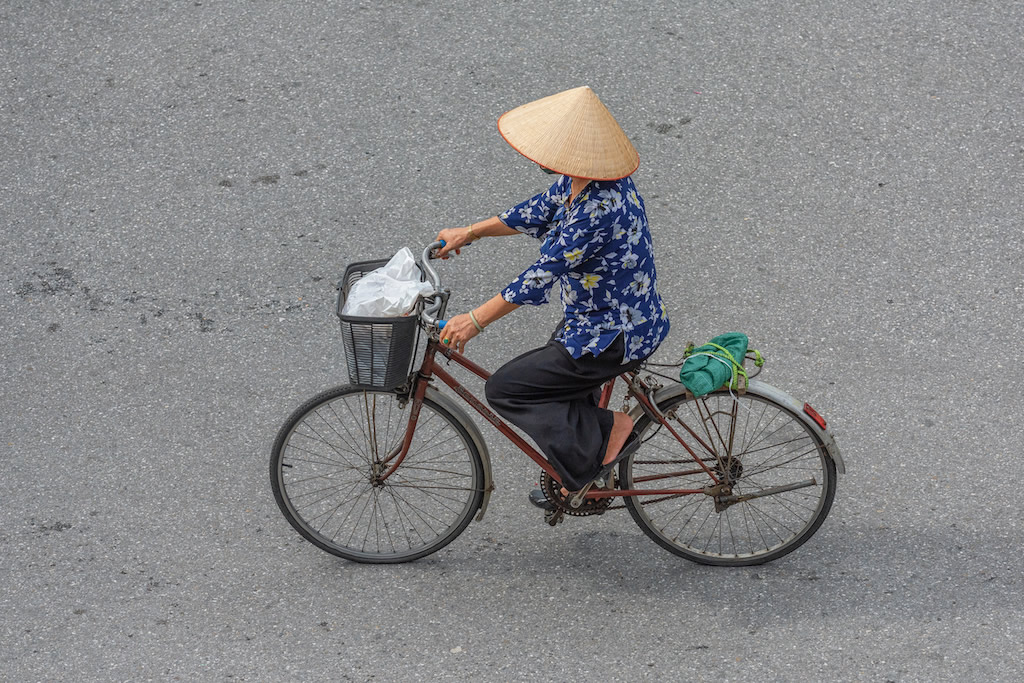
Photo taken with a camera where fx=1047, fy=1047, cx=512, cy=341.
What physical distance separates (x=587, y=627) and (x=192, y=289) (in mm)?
2823

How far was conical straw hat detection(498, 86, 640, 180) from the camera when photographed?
3.42 meters

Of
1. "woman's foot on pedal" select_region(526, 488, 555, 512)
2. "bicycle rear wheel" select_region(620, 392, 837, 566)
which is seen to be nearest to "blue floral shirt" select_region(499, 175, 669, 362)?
"bicycle rear wheel" select_region(620, 392, 837, 566)

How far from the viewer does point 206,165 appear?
6141mm

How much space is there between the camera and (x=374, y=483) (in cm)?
430

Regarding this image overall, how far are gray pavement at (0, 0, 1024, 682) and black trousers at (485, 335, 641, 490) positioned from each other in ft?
2.11

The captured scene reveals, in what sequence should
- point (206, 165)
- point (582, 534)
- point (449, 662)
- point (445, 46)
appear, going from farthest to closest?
point (445, 46) → point (206, 165) → point (582, 534) → point (449, 662)

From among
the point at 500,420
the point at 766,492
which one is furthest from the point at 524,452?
the point at 766,492

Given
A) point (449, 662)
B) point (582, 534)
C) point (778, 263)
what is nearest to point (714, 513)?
point (582, 534)

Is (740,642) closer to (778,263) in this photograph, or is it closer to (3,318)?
(778,263)

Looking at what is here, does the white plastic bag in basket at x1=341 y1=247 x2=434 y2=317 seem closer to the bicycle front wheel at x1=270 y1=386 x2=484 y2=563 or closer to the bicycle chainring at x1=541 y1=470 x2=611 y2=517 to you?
the bicycle front wheel at x1=270 y1=386 x2=484 y2=563

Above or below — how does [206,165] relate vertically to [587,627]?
above

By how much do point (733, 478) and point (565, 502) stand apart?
681mm

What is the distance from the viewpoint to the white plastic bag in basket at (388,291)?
359 cm

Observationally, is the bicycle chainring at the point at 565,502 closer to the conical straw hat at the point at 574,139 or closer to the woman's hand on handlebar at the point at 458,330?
the woman's hand on handlebar at the point at 458,330
